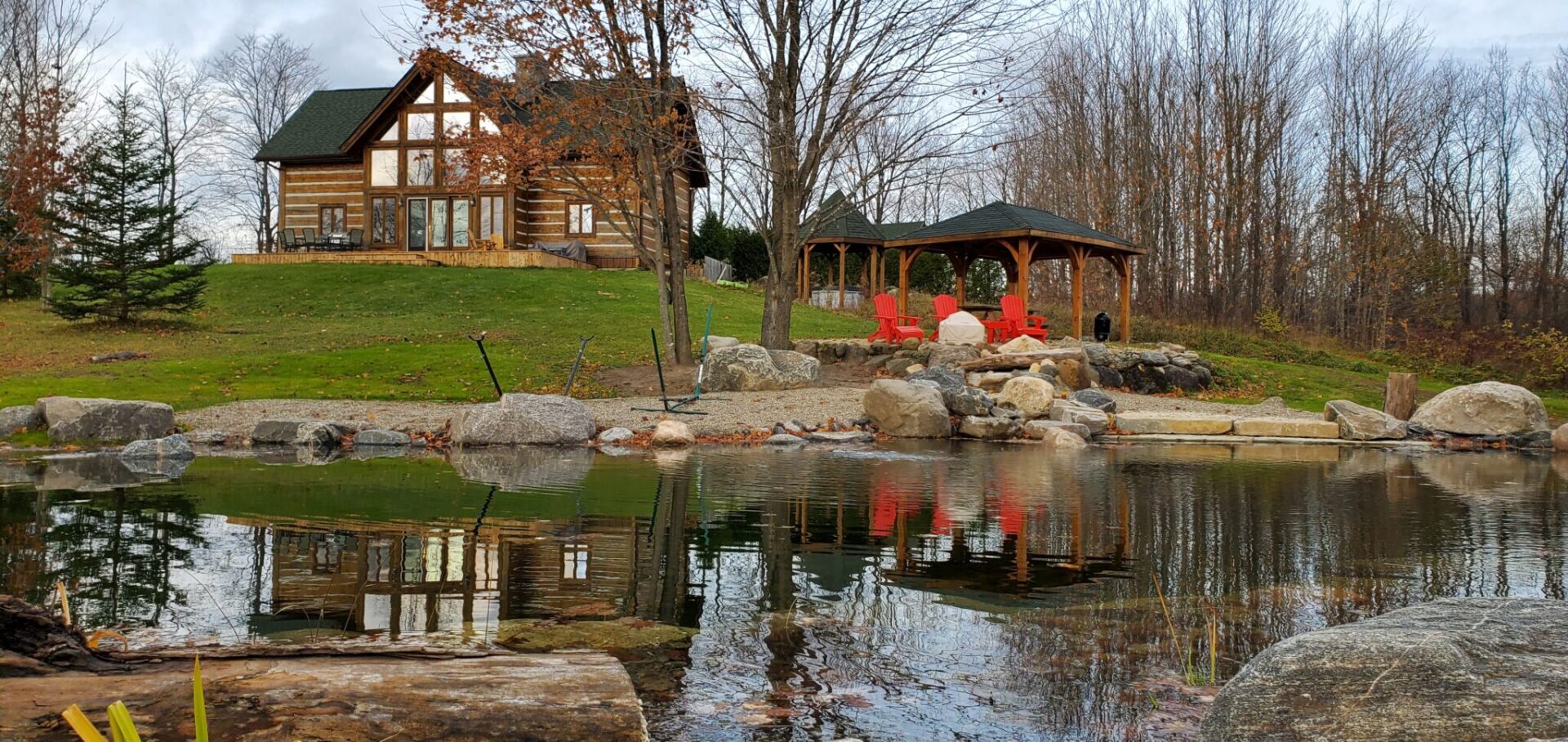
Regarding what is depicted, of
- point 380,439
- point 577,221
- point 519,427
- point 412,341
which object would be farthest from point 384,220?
point 519,427

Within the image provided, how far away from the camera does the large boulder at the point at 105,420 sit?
1224cm

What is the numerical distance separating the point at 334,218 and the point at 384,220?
8.59 feet

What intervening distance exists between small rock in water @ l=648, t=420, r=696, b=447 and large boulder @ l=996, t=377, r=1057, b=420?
4.81 m

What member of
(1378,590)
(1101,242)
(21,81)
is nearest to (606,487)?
(1378,590)

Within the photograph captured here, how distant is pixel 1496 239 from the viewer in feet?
112

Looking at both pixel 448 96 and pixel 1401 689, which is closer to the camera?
pixel 1401 689

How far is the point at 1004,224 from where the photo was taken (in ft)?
73.7

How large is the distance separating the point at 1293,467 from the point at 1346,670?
29.6ft

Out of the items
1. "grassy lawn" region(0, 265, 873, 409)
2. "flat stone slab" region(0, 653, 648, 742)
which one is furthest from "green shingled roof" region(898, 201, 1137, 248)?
"flat stone slab" region(0, 653, 648, 742)

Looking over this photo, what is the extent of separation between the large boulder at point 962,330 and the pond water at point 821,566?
9.80 meters

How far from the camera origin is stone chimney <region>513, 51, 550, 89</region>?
695 inches

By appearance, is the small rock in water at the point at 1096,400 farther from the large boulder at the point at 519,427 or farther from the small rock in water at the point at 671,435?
the large boulder at the point at 519,427

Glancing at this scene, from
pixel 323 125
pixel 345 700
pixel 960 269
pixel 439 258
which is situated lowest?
pixel 345 700

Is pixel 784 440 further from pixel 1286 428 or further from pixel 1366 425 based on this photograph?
pixel 1366 425
